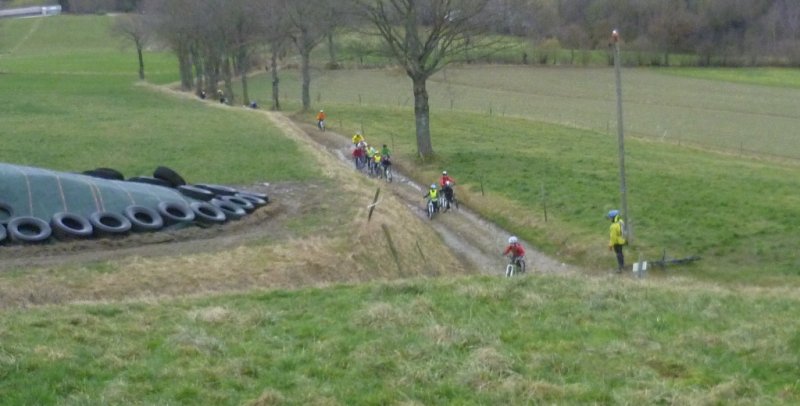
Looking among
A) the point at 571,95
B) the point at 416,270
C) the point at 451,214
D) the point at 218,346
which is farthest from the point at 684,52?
the point at 218,346

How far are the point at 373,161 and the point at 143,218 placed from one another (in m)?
16.8

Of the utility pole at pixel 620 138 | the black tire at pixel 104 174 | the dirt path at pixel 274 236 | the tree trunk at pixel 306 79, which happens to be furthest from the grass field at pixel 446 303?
the tree trunk at pixel 306 79

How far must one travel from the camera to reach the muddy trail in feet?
89.3

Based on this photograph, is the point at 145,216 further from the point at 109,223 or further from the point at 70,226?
the point at 70,226

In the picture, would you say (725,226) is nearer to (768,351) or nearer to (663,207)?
(663,207)

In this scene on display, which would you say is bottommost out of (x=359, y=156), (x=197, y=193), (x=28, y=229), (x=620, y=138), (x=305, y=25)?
(x=359, y=156)

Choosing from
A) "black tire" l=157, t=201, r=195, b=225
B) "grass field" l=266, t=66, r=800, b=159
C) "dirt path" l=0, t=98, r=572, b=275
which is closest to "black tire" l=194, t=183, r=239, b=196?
"dirt path" l=0, t=98, r=572, b=275

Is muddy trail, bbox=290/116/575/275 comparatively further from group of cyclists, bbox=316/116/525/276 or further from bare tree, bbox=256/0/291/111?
bare tree, bbox=256/0/291/111

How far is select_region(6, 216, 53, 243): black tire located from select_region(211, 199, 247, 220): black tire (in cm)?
482

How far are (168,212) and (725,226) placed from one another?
15367 millimetres

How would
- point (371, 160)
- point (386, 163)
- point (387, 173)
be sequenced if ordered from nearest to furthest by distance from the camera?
point (386, 163), point (387, 173), point (371, 160)

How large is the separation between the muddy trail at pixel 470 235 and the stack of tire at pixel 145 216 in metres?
5.99

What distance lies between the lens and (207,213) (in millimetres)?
25016

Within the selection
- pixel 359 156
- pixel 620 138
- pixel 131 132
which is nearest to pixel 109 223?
pixel 620 138
